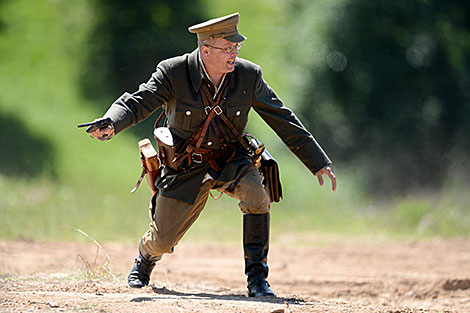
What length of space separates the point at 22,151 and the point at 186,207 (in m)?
6.58

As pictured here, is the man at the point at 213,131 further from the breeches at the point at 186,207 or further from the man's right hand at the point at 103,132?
the man's right hand at the point at 103,132

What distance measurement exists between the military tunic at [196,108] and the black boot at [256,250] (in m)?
0.36

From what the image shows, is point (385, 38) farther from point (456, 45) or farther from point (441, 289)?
point (441, 289)

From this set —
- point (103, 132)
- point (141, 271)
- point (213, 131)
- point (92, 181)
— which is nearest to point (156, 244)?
point (141, 271)

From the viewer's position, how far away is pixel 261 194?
4.86 meters

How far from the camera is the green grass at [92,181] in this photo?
9570 mm

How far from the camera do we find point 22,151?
1080 centimetres

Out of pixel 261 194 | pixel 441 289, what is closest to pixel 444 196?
pixel 441 289

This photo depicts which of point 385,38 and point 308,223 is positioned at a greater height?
point 385,38

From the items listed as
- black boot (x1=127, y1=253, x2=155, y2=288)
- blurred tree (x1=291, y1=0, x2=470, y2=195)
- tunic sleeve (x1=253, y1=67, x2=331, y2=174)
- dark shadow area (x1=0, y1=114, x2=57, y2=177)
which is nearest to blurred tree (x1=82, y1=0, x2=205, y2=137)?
dark shadow area (x1=0, y1=114, x2=57, y2=177)

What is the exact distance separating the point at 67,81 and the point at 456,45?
276 inches

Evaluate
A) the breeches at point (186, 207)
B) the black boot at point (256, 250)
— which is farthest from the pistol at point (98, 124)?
the black boot at point (256, 250)

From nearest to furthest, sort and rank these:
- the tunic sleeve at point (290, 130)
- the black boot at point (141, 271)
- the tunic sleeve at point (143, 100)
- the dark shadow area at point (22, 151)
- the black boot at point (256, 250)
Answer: the tunic sleeve at point (143, 100) < the black boot at point (256, 250) < the tunic sleeve at point (290, 130) < the black boot at point (141, 271) < the dark shadow area at point (22, 151)

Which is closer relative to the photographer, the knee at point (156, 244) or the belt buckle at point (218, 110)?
the belt buckle at point (218, 110)
